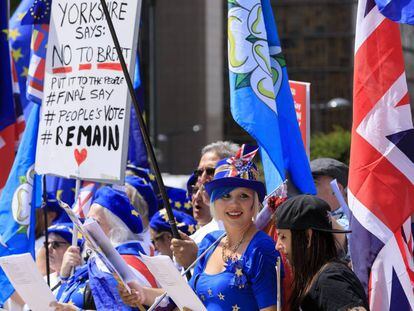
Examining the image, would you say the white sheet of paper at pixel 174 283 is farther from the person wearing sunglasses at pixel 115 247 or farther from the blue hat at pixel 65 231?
the blue hat at pixel 65 231

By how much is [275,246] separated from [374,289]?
546 millimetres

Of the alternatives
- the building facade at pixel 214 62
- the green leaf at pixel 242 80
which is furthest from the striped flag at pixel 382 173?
the building facade at pixel 214 62

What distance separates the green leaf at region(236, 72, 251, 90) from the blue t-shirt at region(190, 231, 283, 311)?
1.31 metres

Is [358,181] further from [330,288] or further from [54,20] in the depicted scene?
[54,20]

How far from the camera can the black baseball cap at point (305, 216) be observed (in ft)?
14.9

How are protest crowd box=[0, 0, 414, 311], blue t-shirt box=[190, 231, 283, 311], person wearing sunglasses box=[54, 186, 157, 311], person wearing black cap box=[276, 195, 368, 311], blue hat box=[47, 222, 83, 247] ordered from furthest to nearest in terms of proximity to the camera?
blue hat box=[47, 222, 83, 247] → person wearing sunglasses box=[54, 186, 157, 311] → blue t-shirt box=[190, 231, 283, 311] → protest crowd box=[0, 0, 414, 311] → person wearing black cap box=[276, 195, 368, 311]

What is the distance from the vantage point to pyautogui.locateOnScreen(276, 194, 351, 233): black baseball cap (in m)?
4.54

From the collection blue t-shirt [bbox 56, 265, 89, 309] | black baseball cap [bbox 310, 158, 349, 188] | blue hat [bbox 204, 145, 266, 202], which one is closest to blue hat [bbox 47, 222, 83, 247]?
blue t-shirt [bbox 56, 265, 89, 309]

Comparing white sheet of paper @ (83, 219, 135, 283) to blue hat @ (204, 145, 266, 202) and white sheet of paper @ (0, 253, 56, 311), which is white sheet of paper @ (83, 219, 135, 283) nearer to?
white sheet of paper @ (0, 253, 56, 311)

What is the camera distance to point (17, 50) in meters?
10.0

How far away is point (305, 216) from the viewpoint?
14.9 ft

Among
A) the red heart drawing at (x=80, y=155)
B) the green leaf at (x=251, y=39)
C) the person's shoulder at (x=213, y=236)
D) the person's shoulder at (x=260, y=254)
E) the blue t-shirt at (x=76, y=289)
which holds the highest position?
the green leaf at (x=251, y=39)

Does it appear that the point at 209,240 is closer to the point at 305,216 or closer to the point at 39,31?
the point at 305,216

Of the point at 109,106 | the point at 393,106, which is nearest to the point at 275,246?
the point at 393,106
